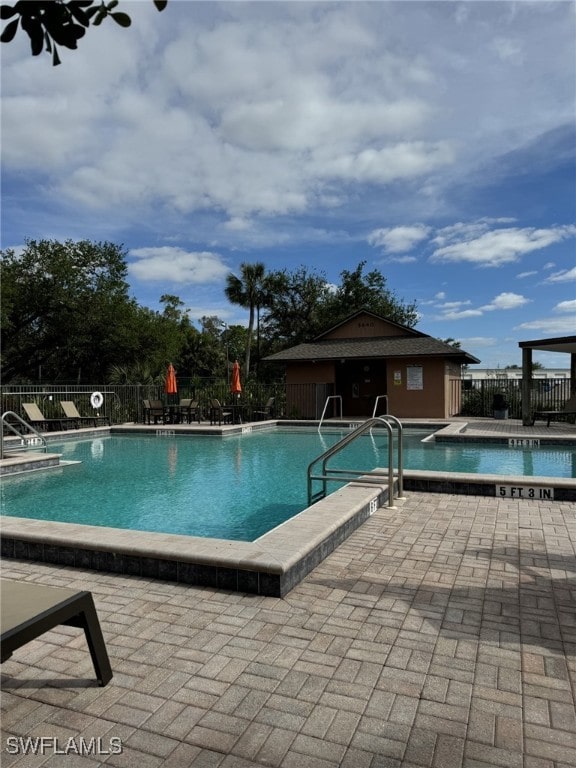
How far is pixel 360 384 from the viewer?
68.2 feet

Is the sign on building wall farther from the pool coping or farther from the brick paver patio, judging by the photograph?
the brick paver patio

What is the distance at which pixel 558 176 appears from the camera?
53.6ft

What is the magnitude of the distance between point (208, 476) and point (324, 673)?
22.7ft

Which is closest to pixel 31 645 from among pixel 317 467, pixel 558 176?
pixel 317 467

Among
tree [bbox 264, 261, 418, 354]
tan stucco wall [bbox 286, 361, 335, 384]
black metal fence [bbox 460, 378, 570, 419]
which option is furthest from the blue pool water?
tree [bbox 264, 261, 418, 354]

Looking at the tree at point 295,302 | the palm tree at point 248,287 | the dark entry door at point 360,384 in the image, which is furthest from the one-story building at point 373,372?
the tree at point 295,302

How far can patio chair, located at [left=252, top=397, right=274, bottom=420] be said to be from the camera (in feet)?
60.2

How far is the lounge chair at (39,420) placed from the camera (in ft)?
46.9

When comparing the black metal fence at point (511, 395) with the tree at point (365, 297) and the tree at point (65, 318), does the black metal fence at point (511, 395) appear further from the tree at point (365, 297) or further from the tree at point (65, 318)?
the tree at point (65, 318)

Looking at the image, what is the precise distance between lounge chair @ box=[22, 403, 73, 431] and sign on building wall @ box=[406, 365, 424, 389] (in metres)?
11.4

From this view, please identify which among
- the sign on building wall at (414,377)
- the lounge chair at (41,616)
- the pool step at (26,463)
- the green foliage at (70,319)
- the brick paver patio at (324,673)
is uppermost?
the green foliage at (70,319)

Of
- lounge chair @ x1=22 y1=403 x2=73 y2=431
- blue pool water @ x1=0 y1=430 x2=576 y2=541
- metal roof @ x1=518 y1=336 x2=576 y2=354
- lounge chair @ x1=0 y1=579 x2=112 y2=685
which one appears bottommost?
blue pool water @ x1=0 y1=430 x2=576 y2=541

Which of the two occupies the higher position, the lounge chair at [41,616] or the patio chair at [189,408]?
the patio chair at [189,408]

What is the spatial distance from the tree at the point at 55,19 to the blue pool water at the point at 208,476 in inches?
192
